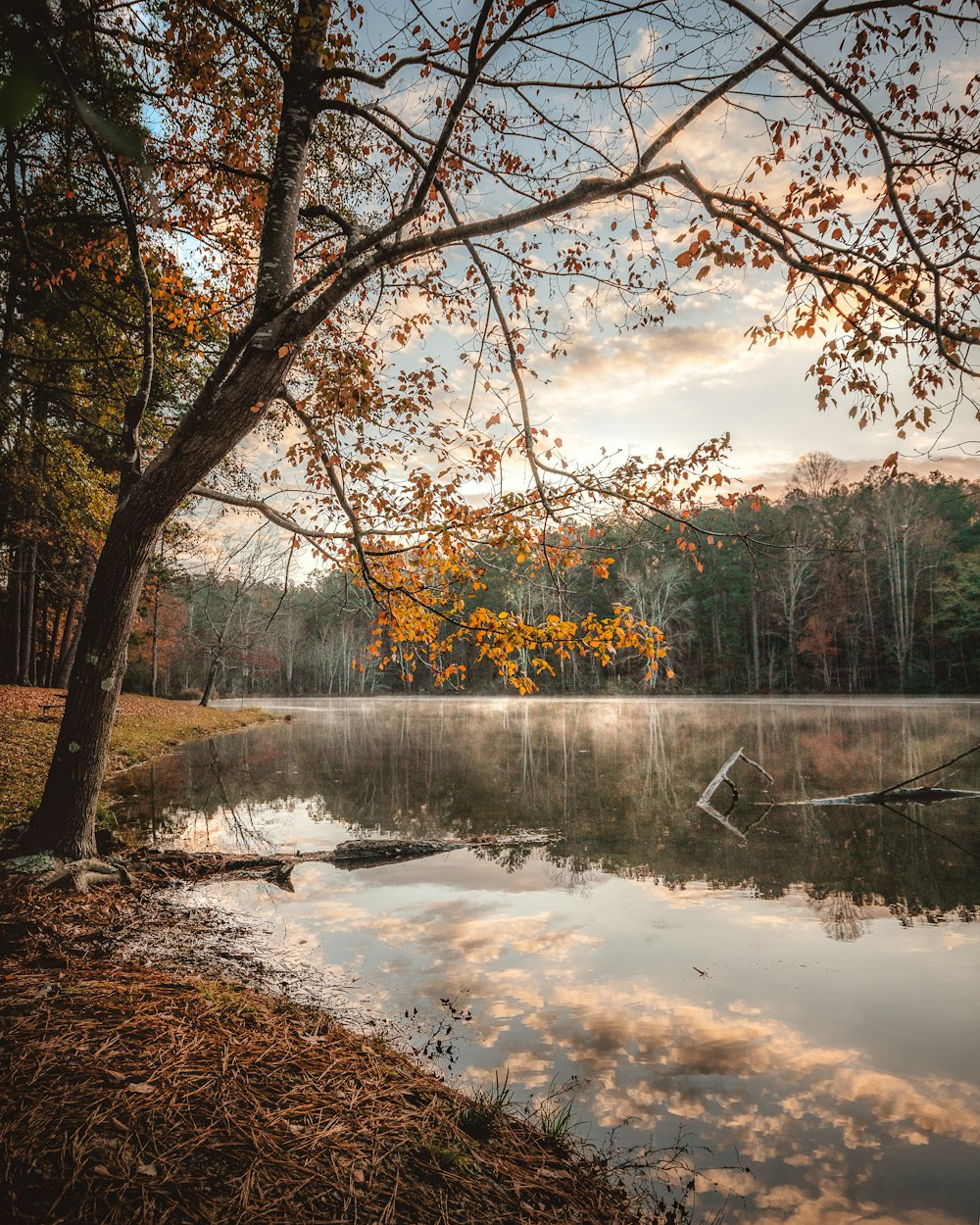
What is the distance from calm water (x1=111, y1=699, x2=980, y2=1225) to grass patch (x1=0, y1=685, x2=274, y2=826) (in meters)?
1.79

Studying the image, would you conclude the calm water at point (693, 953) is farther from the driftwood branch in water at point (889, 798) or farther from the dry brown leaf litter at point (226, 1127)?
the dry brown leaf litter at point (226, 1127)

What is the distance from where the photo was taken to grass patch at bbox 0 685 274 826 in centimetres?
945

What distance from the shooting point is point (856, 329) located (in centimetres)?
425

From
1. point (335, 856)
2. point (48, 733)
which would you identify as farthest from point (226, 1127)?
point (48, 733)

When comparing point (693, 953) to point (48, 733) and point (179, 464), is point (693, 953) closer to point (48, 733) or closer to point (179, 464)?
point (179, 464)

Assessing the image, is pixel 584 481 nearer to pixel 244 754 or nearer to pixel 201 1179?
pixel 201 1179

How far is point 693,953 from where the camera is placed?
5762 millimetres

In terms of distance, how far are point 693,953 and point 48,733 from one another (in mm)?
14938

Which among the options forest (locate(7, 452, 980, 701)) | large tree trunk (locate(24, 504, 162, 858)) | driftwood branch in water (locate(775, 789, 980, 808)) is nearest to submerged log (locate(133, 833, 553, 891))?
large tree trunk (locate(24, 504, 162, 858))

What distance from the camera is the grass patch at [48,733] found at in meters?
9.45

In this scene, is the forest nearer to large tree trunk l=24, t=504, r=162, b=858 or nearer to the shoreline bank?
large tree trunk l=24, t=504, r=162, b=858

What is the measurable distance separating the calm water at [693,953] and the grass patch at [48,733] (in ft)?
5.88

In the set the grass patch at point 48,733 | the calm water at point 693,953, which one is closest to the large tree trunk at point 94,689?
the calm water at point 693,953

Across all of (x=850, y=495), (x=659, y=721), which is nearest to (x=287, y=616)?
(x=659, y=721)
